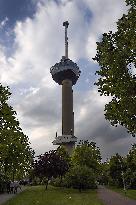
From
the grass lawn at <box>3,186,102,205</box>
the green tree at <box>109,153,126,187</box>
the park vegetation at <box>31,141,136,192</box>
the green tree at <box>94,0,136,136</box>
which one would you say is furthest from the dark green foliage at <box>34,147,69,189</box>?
the green tree at <box>94,0,136,136</box>

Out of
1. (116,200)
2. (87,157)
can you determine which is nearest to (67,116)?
(87,157)

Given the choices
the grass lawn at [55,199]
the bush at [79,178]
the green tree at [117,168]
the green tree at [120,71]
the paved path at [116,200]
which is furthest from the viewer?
the green tree at [117,168]

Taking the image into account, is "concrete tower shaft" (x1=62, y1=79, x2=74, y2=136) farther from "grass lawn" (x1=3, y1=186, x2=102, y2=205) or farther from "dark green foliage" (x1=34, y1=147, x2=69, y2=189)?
"grass lawn" (x1=3, y1=186, x2=102, y2=205)

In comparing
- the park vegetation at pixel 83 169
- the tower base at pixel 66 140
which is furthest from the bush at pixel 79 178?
the tower base at pixel 66 140

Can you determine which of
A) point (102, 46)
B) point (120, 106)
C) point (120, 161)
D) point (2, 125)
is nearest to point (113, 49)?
point (102, 46)

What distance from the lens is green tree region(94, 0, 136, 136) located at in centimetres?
2484

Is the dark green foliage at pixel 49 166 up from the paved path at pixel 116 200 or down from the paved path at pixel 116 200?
up

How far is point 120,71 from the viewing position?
1003 inches

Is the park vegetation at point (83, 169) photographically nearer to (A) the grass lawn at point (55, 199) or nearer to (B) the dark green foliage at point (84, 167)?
(B) the dark green foliage at point (84, 167)

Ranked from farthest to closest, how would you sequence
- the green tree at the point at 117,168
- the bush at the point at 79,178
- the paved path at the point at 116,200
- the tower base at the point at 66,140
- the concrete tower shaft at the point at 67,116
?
the concrete tower shaft at the point at 67,116 → the tower base at the point at 66,140 → the green tree at the point at 117,168 → the bush at the point at 79,178 → the paved path at the point at 116,200

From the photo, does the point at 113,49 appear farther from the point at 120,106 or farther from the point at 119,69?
the point at 120,106

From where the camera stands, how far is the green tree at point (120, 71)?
24844 millimetres

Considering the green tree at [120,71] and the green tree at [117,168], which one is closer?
the green tree at [120,71]

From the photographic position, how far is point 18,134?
1350 inches
